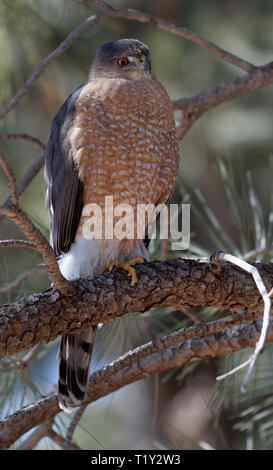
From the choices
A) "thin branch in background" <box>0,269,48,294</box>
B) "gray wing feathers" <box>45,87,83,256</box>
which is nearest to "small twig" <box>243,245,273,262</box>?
"gray wing feathers" <box>45,87,83,256</box>

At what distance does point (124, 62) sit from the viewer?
145 inches

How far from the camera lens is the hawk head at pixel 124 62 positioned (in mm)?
3666

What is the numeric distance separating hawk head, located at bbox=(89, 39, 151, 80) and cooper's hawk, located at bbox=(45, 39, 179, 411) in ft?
0.06

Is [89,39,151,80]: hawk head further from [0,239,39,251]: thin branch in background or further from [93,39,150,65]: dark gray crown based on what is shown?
[0,239,39,251]: thin branch in background

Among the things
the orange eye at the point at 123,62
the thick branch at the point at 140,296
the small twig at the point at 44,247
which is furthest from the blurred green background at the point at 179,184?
the small twig at the point at 44,247

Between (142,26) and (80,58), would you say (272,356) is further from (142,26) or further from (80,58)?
(142,26)

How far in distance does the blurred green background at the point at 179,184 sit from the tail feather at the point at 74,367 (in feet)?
0.70

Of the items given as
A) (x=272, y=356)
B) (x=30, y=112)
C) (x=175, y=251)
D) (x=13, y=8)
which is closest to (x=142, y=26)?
(x=30, y=112)

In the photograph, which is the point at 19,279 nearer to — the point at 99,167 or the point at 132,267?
the point at 132,267

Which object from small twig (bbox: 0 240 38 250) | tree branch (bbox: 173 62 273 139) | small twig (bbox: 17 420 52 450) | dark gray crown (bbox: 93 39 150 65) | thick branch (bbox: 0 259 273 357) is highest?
dark gray crown (bbox: 93 39 150 65)

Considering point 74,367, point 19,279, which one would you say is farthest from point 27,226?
point 74,367

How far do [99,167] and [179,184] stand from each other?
174 centimetres

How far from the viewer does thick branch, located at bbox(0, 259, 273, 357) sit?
2.55 metres
